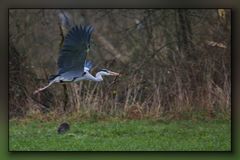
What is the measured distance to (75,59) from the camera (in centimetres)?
760

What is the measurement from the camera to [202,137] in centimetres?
755

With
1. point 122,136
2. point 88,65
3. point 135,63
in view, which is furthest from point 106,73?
point 122,136

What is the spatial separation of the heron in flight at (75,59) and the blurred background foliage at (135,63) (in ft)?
0.18

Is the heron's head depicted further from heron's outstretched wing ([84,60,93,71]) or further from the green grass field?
the green grass field

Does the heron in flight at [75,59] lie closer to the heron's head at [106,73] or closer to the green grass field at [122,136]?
the heron's head at [106,73]

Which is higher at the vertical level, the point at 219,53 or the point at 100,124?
the point at 219,53

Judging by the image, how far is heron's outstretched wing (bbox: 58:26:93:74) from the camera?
7535 millimetres

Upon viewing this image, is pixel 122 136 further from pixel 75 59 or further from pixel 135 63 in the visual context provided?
pixel 75 59

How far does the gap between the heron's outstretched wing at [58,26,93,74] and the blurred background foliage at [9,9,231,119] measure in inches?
2.5
